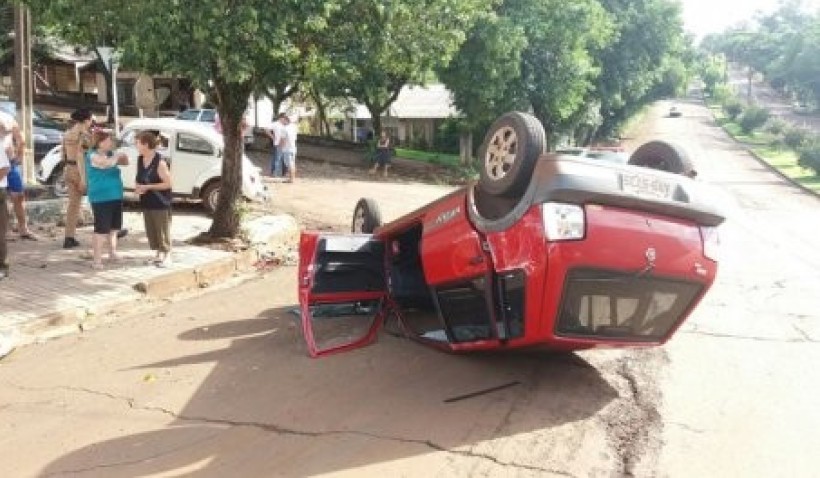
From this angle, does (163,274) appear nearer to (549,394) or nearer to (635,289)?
(549,394)

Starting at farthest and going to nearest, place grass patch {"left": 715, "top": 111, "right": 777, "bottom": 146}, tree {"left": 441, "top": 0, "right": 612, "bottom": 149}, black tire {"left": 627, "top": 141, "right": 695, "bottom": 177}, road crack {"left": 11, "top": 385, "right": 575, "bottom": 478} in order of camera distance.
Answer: grass patch {"left": 715, "top": 111, "right": 777, "bottom": 146}
tree {"left": 441, "top": 0, "right": 612, "bottom": 149}
black tire {"left": 627, "top": 141, "right": 695, "bottom": 177}
road crack {"left": 11, "top": 385, "right": 575, "bottom": 478}

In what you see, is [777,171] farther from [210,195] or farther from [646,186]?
[646,186]

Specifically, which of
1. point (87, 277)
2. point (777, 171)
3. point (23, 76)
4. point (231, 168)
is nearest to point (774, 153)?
point (777, 171)

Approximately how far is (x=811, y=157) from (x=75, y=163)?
35.4 m

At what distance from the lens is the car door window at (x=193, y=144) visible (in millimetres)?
14242

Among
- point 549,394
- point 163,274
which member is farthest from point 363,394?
point 163,274

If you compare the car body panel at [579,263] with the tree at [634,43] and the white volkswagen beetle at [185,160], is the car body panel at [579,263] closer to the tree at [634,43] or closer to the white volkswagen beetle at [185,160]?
the white volkswagen beetle at [185,160]

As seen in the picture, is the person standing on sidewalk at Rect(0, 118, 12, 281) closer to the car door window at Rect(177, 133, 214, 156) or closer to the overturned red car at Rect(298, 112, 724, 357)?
the overturned red car at Rect(298, 112, 724, 357)

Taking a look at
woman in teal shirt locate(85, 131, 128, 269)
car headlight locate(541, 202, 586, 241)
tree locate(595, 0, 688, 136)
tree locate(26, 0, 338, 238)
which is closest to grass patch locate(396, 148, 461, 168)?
tree locate(595, 0, 688, 136)

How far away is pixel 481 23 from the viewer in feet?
85.5

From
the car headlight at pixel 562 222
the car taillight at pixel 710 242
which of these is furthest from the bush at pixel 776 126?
the car headlight at pixel 562 222

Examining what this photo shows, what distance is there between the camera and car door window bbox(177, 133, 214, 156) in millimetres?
14242

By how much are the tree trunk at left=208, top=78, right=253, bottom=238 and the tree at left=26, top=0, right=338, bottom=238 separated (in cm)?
81

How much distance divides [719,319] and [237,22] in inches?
225
